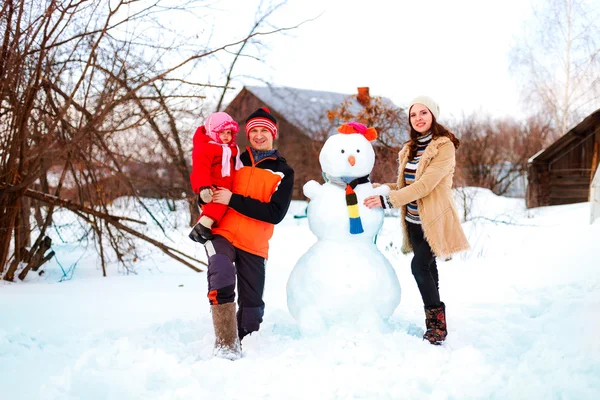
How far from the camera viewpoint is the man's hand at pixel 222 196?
2928 mm

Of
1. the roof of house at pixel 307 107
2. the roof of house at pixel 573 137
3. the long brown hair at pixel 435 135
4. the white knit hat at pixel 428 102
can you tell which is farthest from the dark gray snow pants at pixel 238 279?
the roof of house at pixel 307 107

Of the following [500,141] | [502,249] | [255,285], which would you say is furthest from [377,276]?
[500,141]

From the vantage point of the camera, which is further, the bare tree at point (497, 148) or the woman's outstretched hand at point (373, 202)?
the bare tree at point (497, 148)

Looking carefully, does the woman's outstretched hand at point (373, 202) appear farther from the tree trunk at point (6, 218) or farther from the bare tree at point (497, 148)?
the bare tree at point (497, 148)

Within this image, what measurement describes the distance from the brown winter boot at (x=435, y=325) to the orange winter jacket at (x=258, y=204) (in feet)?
3.57

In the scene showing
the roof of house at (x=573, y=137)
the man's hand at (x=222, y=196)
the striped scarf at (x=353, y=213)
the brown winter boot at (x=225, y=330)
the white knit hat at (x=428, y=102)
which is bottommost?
the brown winter boot at (x=225, y=330)

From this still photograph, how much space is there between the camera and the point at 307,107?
690 inches

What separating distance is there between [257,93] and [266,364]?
16390mm

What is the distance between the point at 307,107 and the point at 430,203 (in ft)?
48.1

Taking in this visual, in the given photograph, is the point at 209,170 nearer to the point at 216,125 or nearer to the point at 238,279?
the point at 216,125

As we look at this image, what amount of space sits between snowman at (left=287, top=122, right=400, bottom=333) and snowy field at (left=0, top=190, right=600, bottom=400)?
0.46ft

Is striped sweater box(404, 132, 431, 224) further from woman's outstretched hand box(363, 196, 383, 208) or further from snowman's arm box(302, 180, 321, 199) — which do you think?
snowman's arm box(302, 180, 321, 199)

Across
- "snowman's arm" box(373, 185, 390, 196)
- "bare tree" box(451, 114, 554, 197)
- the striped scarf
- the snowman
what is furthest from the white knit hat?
"bare tree" box(451, 114, 554, 197)

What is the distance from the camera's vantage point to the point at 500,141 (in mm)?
21828
